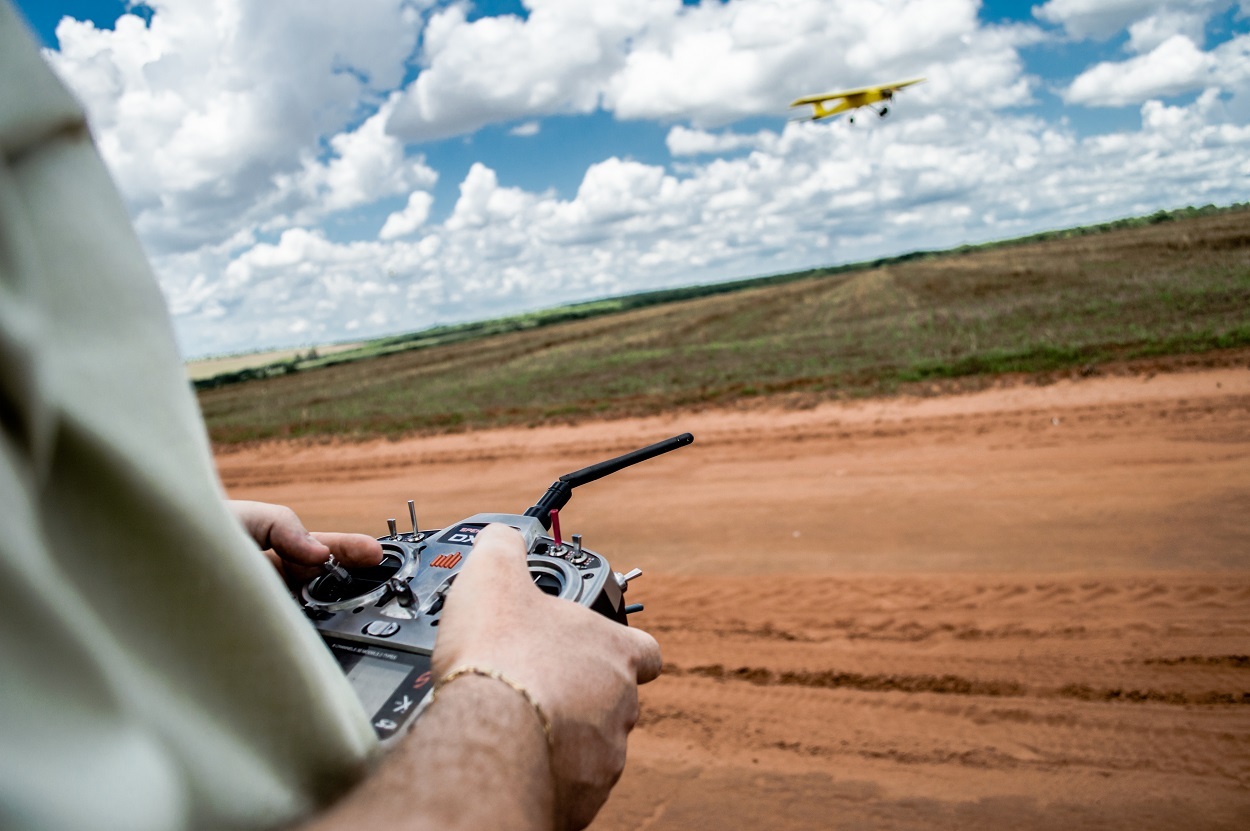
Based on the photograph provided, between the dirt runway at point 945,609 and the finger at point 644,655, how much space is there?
9.25 ft

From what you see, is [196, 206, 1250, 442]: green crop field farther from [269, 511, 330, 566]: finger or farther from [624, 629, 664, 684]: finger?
[624, 629, 664, 684]: finger

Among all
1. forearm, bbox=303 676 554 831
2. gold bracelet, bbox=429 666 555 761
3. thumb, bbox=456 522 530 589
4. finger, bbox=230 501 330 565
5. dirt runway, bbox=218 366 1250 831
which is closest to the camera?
forearm, bbox=303 676 554 831

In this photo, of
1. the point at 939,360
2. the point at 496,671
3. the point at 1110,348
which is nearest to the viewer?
the point at 496,671

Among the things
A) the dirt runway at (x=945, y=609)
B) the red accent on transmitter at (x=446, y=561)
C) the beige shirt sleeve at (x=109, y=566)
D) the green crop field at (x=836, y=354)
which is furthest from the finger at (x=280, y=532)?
the green crop field at (x=836, y=354)

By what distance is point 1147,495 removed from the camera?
6.61 meters

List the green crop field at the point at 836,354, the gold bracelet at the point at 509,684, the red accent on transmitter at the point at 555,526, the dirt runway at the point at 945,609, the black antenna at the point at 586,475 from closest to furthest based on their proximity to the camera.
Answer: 1. the gold bracelet at the point at 509,684
2. the red accent on transmitter at the point at 555,526
3. the black antenna at the point at 586,475
4. the dirt runway at the point at 945,609
5. the green crop field at the point at 836,354

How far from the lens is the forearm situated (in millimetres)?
601

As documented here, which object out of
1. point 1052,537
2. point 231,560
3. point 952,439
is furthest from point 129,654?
point 952,439

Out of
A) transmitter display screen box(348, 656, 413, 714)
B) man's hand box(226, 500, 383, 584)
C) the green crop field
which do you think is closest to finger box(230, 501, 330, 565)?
man's hand box(226, 500, 383, 584)

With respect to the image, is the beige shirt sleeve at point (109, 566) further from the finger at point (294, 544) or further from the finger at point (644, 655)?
the finger at point (294, 544)

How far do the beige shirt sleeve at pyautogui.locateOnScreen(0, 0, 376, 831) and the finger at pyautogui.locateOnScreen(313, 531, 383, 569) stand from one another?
3.06 ft

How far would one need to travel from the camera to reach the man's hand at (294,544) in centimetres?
143

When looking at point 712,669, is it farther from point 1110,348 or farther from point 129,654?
point 1110,348

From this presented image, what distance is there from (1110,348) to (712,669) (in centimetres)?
1101
